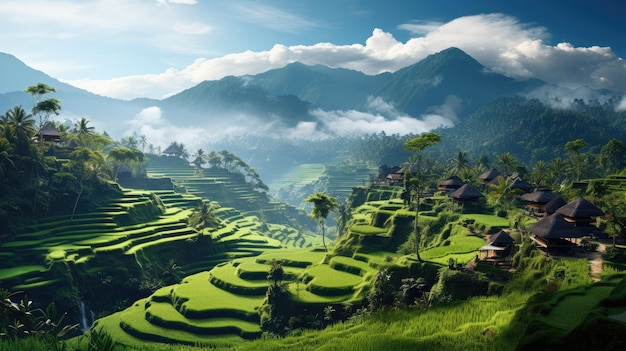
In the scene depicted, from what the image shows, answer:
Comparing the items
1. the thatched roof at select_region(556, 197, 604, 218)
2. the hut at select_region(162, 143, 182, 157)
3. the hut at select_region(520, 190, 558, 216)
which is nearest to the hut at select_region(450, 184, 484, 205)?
the hut at select_region(520, 190, 558, 216)

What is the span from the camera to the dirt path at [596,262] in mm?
25987

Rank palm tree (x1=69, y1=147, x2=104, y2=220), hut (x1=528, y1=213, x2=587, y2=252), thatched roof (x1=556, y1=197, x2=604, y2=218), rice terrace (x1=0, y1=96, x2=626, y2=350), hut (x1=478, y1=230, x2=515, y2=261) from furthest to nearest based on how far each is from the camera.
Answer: palm tree (x1=69, y1=147, x2=104, y2=220) → thatched roof (x1=556, y1=197, x2=604, y2=218) → hut (x1=478, y1=230, x2=515, y2=261) → hut (x1=528, y1=213, x2=587, y2=252) → rice terrace (x1=0, y1=96, x2=626, y2=350)

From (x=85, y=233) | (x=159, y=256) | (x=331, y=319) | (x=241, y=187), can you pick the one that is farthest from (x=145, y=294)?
(x=241, y=187)

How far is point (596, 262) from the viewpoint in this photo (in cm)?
2991

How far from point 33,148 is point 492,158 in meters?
178

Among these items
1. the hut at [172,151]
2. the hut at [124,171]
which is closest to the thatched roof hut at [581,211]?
the hut at [124,171]

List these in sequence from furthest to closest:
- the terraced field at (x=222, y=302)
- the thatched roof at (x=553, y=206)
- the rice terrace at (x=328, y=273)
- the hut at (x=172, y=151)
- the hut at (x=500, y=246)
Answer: the hut at (x=172, y=151), the thatched roof at (x=553, y=206), the terraced field at (x=222, y=302), the hut at (x=500, y=246), the rice terrace at (x=328, y=273)

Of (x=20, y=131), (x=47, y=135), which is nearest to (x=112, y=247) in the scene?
(x=20, y=131)

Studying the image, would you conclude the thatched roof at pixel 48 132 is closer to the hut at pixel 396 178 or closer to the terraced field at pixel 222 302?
the terraced field at pixel 222 302

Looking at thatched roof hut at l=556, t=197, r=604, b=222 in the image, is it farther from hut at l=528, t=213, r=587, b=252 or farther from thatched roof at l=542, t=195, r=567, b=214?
thatched roof at l=542, t=195, r=567, b=214

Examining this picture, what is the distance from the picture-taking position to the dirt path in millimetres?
25987

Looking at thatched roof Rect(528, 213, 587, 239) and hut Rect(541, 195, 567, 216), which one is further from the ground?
hut Rect(541, 195, 567, 216)

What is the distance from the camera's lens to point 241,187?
147 metres

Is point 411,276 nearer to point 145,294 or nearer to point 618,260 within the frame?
point 618,260
